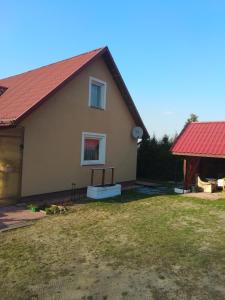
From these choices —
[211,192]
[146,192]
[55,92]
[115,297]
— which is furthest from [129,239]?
[211,192]

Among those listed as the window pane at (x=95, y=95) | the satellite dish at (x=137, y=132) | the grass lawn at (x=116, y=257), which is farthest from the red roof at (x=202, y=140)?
the grass lawn at (x=116, y=257)

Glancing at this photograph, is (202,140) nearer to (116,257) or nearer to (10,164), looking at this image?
(10,164)

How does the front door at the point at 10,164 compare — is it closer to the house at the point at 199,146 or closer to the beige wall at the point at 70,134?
the beige wall at the point at 70,134

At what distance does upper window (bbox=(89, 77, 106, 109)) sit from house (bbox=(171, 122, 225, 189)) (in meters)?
4.04

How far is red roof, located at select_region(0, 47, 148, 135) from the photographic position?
10609 millimetres

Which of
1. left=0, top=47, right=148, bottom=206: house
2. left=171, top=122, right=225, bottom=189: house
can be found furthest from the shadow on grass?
left=171, top=122, right=225, bottom=189: house

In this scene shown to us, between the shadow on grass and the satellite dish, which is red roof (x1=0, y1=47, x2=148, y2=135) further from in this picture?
the shadow on grass

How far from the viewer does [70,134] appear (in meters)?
12.5

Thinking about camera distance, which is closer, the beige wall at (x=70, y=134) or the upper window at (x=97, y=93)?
the beige wall at (x=70, y=134)

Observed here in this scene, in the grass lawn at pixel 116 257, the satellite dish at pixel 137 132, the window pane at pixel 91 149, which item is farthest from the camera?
the satellite dish at pixel 137 132

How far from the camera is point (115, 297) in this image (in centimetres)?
467

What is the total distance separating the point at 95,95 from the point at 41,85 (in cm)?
264

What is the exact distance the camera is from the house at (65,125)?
1087cm

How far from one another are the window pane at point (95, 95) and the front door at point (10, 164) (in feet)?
13.2
